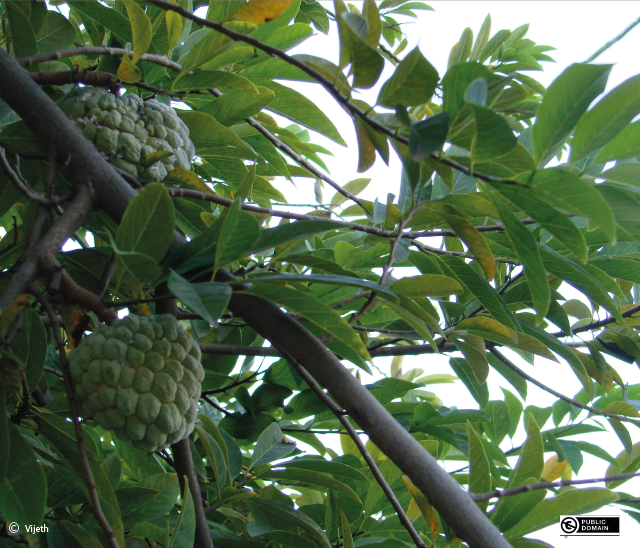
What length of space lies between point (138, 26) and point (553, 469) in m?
Result: 1.69

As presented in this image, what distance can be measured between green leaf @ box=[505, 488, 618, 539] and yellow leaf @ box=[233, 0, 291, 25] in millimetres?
945

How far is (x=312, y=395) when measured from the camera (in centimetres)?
151

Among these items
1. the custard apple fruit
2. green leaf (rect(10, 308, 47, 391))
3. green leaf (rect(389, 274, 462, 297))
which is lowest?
green leaf (rect(389, 274, 462, 297))

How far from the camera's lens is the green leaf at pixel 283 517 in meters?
1.11

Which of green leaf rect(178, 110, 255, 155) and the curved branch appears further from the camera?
green leaf rect(178, 110, 255, 155)

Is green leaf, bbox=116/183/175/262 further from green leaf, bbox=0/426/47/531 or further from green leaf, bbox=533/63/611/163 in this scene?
green leaf, bbox=533/63/611/163

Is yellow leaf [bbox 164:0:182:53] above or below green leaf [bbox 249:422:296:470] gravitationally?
above

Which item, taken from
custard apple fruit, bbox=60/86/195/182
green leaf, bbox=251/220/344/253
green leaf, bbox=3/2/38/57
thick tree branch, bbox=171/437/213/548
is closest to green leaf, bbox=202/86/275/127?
custard apple fruit, bbox=60/86/195/182

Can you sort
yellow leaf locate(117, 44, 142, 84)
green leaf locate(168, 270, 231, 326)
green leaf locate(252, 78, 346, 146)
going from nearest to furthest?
green leaf locate(168, 270, 231, 326) < yellow leaf locate(117, 44, 142, 84) < green leaf locate(252, 78, 346, 146)

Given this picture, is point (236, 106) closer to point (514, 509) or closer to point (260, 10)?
point (260, 10)

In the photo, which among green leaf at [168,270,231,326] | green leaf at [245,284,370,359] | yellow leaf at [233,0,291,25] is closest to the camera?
green leaf at [168,270,231,326]

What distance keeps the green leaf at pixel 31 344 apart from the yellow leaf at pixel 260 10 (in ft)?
2.07

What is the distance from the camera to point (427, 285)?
0.80m

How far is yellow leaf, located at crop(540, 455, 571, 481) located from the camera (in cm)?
161
